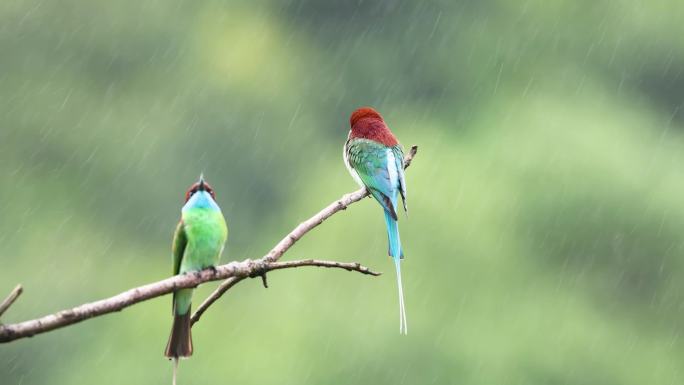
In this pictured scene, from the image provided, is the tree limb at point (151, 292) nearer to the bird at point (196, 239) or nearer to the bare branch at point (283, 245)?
the bare branch at point (283, 245)

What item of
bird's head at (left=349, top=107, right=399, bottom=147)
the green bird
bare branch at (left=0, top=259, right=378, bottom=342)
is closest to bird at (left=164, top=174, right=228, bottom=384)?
the green bird

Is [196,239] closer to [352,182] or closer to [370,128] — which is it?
[370,128]

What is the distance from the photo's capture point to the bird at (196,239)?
2.82 meters

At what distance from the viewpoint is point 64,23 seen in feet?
114

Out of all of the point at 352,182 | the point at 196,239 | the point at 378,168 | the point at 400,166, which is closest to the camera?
the point at 196,239

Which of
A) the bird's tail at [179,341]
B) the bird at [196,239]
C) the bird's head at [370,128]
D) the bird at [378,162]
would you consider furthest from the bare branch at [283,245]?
the bird's head at [370,128]

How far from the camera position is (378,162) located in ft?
13.7

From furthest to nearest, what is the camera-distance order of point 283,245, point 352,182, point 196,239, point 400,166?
1. point 352,182
2. point 400,166
3. point 196,239
4. point 283,245

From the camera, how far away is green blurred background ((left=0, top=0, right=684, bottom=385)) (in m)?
23.3

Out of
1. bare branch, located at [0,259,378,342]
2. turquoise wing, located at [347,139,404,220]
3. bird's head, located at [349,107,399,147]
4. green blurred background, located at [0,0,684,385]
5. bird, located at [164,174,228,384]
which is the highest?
green blurred background, located at [0,0,684,385]

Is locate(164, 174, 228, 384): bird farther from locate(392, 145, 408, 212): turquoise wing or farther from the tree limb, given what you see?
locate(392, 145, 408, 212): turquoise wing

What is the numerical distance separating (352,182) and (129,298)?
72.2 feet

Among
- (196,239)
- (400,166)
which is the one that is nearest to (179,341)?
(196,239)

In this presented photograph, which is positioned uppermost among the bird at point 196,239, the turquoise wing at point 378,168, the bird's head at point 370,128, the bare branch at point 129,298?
the bird's head at point 370,128
